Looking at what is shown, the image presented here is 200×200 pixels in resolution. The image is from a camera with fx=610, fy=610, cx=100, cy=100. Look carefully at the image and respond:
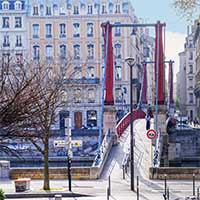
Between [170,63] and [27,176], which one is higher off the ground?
[170,63]

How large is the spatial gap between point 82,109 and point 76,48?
342 inches

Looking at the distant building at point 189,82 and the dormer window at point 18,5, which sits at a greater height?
the dormer window at point 18,5

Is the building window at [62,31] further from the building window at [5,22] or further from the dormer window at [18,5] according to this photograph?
the building window at [5,22]

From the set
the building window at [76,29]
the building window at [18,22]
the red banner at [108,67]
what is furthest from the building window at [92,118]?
the red banner at [108,67]

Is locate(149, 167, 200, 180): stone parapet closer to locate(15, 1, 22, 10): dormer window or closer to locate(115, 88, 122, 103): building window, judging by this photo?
locate(115, 88, 122, 103): building window

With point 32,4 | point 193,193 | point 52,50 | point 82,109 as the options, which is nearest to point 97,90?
point 82,109

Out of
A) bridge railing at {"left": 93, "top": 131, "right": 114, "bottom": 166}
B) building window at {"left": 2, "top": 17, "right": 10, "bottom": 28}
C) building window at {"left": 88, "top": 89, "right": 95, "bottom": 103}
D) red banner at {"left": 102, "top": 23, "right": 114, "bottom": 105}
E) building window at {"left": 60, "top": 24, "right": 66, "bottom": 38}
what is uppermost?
building window at {"left": 2, "top": 17, "right": 10, "bottom": 28}

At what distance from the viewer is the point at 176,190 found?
77.0 feet

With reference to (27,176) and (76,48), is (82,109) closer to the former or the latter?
(76,48)

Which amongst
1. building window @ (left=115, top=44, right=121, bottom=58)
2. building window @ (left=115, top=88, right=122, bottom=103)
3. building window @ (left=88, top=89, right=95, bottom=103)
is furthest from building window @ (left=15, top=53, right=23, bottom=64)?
building window @ (left=115, top=44, right=121, bottom=58)

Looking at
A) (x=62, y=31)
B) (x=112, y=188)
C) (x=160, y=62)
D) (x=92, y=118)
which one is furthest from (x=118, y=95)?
(x=112, y=188)

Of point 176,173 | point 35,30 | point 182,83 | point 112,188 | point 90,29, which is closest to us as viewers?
point 112,188

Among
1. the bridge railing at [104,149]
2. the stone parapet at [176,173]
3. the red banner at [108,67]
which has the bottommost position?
the stone parapet at [176,173]

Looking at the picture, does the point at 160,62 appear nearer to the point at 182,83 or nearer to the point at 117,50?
the point at 117,50
